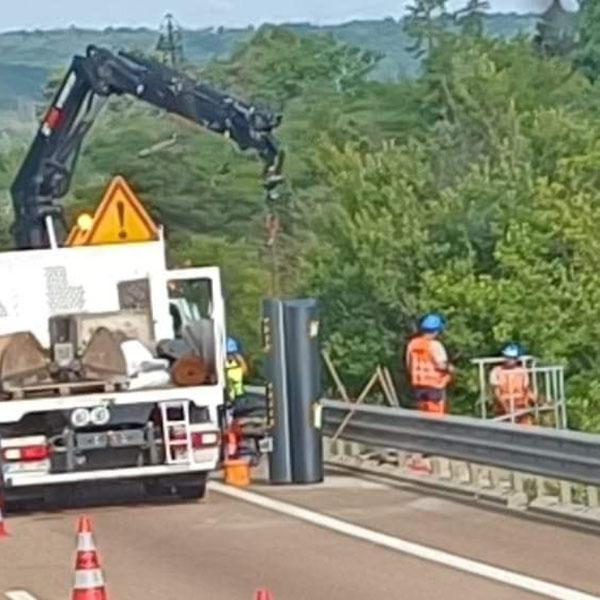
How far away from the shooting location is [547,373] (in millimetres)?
27828

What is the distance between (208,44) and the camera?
163 metres

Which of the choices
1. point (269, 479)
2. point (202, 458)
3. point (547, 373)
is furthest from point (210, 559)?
point (547, 373)

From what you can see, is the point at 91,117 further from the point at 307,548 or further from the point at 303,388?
the point at 307,548

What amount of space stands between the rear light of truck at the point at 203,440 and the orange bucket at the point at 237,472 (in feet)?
5.16

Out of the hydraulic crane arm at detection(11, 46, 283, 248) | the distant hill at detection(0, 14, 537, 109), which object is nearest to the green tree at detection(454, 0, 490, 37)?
the distant hill at detection(0, 14, 537, 109)

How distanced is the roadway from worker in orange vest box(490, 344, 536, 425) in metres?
4.12

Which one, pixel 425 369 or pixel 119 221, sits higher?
pixel 119 221

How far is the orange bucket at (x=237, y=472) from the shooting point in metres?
21.7

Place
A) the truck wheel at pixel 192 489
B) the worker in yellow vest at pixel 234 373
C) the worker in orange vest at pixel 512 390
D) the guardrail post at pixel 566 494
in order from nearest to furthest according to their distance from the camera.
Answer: the guardrail post at pixel 566 494, the truck wheel at pixel 192 489, the worker in yellow vest at pixel 234 373, the worker in orange vest at pixel 512 390

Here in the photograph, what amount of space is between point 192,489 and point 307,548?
3.95 metres

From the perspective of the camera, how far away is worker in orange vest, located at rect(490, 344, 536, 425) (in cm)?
2480

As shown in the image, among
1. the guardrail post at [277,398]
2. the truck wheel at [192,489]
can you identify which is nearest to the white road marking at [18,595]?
the truck wheel at [192,489]

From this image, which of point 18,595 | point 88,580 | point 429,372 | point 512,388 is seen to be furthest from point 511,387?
point 88,580

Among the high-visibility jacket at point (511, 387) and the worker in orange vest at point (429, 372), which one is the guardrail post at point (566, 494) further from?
the high-visibility jacket at point (511, 387)
